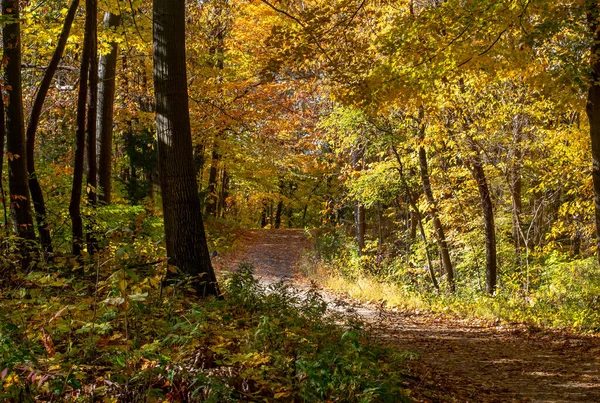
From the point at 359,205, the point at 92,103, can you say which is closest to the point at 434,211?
the point at 359,205

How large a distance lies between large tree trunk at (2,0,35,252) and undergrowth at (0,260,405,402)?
225 cm

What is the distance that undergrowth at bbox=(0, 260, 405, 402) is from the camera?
10.1ft

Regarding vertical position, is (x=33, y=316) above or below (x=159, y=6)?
below

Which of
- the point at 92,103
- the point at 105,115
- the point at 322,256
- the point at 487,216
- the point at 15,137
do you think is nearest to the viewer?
the point at 15,137

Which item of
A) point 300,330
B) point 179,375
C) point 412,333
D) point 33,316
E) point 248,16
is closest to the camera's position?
point 179,375

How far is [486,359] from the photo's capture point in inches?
319

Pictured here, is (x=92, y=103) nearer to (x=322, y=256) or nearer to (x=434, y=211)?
(x=434, y=211)

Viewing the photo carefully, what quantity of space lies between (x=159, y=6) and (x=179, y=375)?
4730mm

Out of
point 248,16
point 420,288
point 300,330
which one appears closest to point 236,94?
point 248,16

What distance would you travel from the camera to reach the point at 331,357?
4.33 m

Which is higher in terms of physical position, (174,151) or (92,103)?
(92,103)

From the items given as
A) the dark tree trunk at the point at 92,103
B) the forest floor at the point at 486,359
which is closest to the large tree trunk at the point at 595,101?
the forest floor at the point at 486,359

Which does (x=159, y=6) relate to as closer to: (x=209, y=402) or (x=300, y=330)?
(x=300, y=330)

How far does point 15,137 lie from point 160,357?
611 cm
